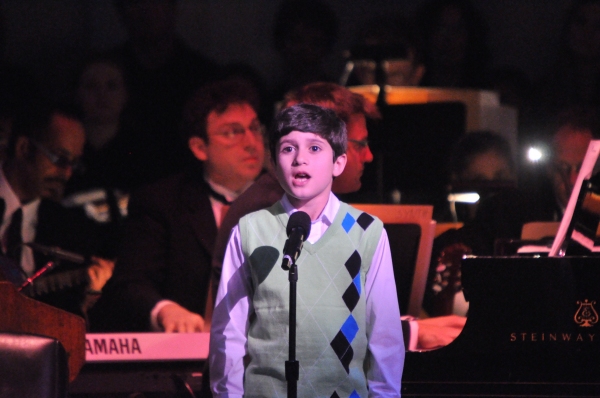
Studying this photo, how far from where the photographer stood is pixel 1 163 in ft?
13.9

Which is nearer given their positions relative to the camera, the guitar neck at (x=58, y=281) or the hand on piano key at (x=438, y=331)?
the hand on piano key at (x=438, y=331)

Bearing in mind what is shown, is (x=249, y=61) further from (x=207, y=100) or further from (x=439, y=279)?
(x=439, y=279)

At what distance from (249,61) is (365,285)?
7.84 feet

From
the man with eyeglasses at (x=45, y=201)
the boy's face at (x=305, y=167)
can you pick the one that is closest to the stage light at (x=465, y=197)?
the man with eyeglasses at (x=45, y=201)

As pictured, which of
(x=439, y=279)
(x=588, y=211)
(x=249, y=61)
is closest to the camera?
(x=588, y=211)

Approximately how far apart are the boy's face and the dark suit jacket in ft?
5.58

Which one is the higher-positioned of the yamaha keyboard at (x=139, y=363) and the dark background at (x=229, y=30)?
the dark background at (x=229, y=30)

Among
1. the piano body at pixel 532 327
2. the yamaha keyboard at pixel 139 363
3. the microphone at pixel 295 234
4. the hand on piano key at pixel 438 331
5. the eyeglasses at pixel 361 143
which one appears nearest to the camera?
the microphone at pixel 295 234

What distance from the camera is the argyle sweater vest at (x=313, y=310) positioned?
7.41 ft

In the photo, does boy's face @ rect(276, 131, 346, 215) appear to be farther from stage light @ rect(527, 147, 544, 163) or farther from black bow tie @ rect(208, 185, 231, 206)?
stage light @ rect(527, 147, 544, 163)

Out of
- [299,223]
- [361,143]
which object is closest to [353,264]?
[299,223]

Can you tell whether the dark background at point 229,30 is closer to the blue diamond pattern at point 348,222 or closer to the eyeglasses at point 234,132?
the eyeglasses at point 234,132

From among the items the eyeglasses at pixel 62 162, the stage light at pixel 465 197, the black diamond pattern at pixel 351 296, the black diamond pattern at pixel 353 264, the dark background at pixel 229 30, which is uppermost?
the dark background at pixel 229 30

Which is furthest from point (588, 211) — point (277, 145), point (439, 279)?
point (277, 145)
